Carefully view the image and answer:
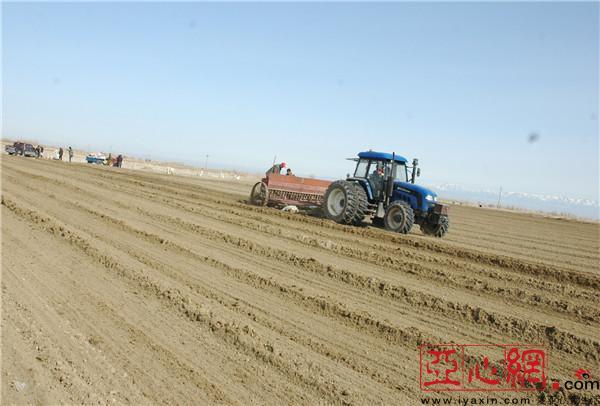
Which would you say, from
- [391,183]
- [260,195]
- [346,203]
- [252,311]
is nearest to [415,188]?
[391,183]

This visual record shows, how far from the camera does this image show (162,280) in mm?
6699

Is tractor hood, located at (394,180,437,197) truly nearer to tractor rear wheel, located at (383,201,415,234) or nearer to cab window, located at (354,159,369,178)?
tractor rear wheel, located at (383,201,415,234)

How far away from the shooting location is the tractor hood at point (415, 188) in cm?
1149

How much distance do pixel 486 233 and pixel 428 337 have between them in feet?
36.3

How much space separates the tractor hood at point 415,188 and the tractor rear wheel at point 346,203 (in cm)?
86

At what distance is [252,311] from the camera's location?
5.66 metres

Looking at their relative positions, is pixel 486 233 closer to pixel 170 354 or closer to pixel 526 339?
pixel 526 339

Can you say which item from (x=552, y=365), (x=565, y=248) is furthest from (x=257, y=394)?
(x=565, y=248)

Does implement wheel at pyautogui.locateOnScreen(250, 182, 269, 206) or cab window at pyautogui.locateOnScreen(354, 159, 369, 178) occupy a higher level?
cab window at pyautogui.locateOnScreen(354, 159, 369, 178)

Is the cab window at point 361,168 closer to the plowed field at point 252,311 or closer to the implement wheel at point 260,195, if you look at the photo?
the plowed field at point 252,311

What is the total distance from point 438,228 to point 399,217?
42.8 inches

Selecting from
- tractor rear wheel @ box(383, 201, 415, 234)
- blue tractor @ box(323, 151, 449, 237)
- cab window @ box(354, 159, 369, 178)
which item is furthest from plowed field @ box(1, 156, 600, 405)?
cab window @ box(354, 159, 369, 178)

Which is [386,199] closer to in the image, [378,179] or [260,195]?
[378,179]

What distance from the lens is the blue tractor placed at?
1148 centimetres
